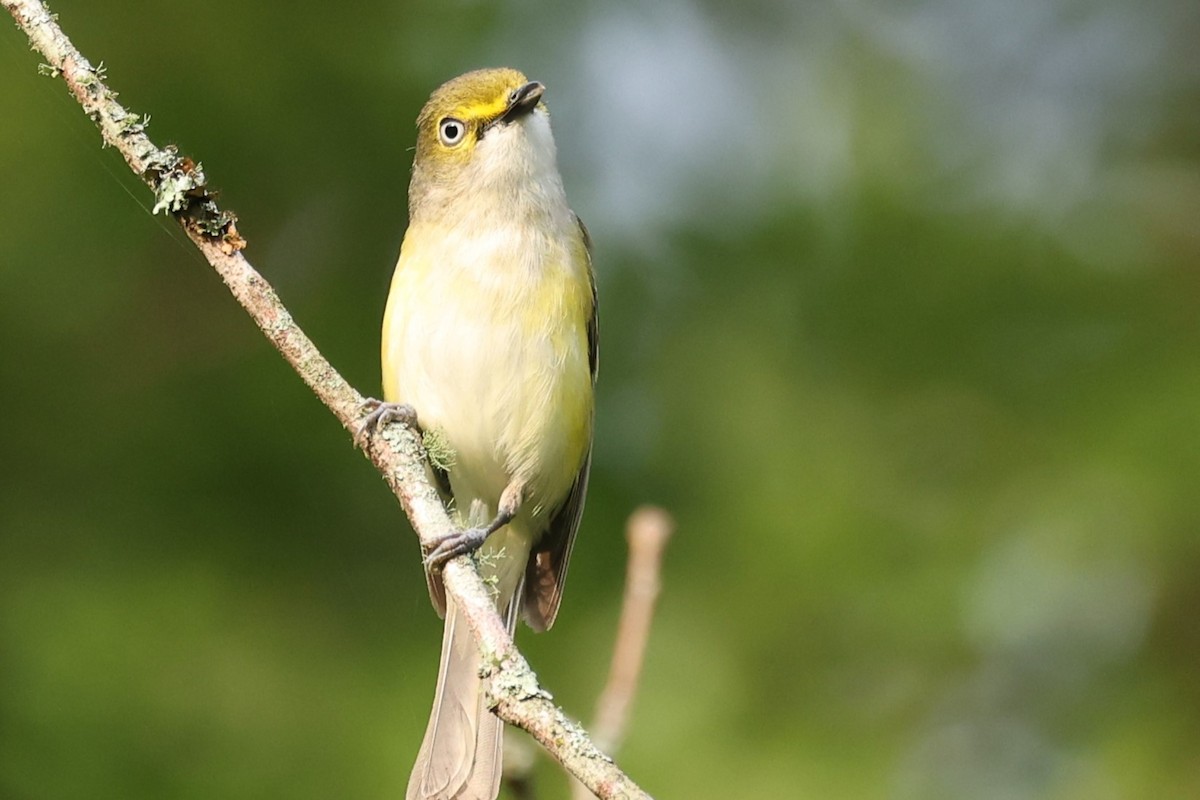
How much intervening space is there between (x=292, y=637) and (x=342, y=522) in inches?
16.1

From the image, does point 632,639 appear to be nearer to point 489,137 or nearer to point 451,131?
point 489,137

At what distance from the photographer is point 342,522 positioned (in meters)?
4.68

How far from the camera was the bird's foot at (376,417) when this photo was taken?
9.47 feet

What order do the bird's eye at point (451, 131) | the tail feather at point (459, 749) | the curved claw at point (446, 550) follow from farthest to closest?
the bird's eye at point (451, 131)
the tail feather at point (459, 749)
the curved claw at point (446, 550)

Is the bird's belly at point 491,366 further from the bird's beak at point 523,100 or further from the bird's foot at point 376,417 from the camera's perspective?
the bird's beak at point 523,100

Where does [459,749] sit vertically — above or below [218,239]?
below

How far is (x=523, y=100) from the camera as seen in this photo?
13.4 feet

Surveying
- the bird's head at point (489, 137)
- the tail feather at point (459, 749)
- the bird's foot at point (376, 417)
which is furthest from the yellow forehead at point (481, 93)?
the tail feather at point (459, 749)

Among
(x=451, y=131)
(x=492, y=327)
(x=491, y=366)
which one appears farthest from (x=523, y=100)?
(x=491, y=366)

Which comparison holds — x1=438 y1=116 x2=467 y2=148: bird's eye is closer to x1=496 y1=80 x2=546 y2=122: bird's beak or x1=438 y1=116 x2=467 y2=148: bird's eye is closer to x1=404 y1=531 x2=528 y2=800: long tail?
x1=496 y1=80 x2=546 y2=122: bird's beak

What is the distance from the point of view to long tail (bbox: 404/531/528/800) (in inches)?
138

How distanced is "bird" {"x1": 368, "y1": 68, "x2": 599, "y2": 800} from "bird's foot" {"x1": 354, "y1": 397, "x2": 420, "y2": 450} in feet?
1.10

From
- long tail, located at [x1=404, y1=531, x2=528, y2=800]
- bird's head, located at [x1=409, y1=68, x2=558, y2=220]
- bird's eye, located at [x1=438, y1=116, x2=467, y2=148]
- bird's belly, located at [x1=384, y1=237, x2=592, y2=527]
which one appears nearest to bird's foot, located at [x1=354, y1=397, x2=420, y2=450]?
bird's belly, located at [x1=384, y1=237, x2=592, y2=527]

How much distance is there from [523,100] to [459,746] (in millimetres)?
1760
